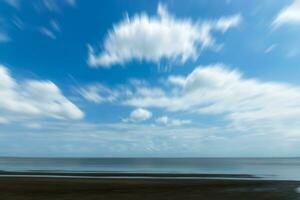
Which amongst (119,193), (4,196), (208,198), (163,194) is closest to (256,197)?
(208,198)

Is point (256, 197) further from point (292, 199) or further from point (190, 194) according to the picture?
point (190, 194)

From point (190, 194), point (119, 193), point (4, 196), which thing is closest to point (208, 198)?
point (190, 194)

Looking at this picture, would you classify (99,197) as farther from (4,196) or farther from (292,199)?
(292,199)

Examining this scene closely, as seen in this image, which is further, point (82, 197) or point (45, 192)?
point (45, 192)

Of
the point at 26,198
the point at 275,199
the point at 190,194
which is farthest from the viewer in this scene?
the point at 190,194

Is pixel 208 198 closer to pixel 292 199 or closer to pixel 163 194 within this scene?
pixel 163 194

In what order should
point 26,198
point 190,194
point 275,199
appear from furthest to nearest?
point 190,194
point 275,199
point 26,198

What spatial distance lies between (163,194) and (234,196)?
24.1ft

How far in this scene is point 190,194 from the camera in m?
31.4

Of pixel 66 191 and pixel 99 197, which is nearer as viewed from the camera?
pixel 99 197

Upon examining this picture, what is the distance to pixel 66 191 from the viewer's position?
32062mm

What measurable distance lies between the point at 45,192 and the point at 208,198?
1689cm

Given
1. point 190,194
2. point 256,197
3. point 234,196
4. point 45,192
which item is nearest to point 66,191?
point 45,192

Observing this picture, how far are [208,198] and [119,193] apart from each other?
9.33m
